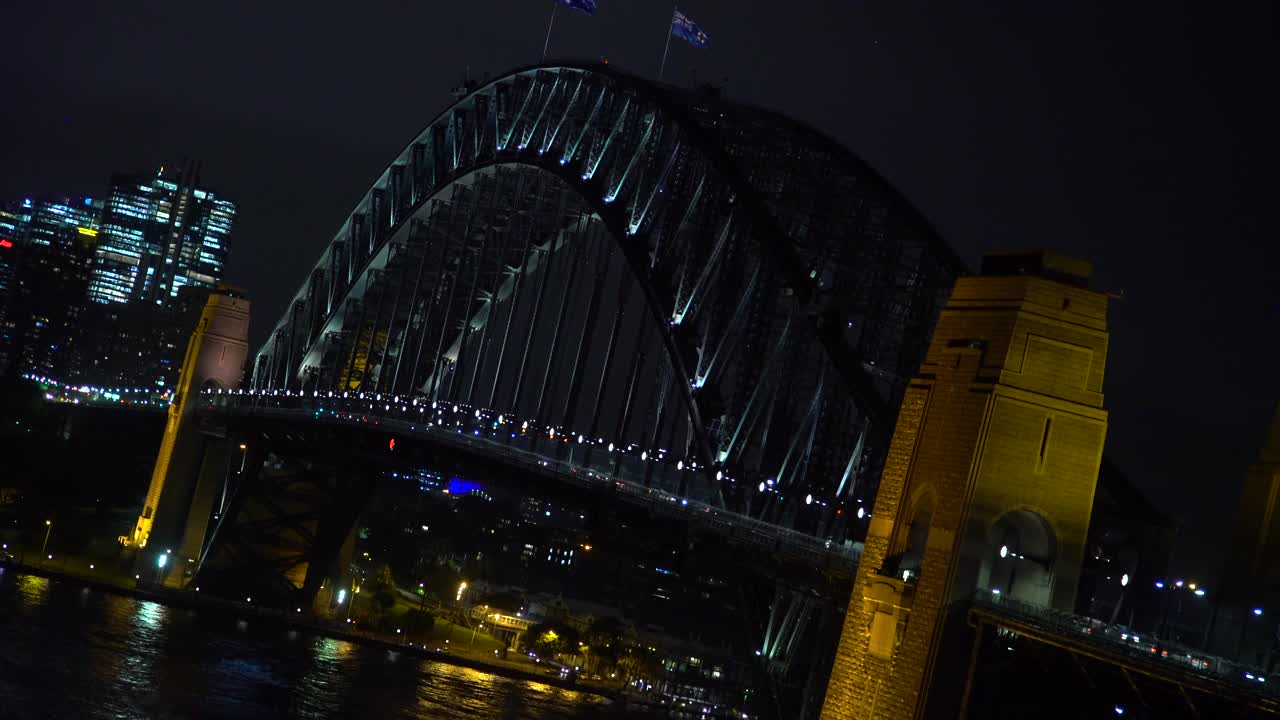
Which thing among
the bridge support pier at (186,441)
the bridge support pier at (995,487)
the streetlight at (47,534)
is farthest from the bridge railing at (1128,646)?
the streetlight at (47,534)

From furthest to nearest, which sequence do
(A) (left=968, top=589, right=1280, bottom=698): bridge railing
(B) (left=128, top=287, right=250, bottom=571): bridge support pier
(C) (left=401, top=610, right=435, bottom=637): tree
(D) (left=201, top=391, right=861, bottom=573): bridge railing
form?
(C) (left=401, top=610, right=435, bottom=637): tree < (B) (left=128, top=287, right=250, bottom=571): bridge support pier < (D) (left=201, top=391, right=861, bottom=573): bridge railing < (A) (left=968, top=589, right=1280, bottom=698): bridge railing

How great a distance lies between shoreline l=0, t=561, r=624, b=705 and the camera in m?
74.6

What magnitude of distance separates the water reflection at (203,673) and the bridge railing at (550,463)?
904cm

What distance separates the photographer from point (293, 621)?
7431cm

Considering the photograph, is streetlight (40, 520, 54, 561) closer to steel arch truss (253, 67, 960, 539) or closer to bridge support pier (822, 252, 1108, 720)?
steel arch truss (253, 67, 960, 539)

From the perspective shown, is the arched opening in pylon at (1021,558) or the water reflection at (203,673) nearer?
the arched opening in pylon at (1021,558)

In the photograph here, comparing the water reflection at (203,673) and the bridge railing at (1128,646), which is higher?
the bridge railing at (1128,646)

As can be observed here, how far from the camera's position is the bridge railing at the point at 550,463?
128 feet

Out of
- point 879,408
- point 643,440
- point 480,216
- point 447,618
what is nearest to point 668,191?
point 643,440

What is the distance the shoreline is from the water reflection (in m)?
1.00

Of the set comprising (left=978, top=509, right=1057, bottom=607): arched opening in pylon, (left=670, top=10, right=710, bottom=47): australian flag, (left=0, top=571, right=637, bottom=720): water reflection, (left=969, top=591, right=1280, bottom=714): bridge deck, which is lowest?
(left=0, top=571, right=637, bottom=720): water reflection

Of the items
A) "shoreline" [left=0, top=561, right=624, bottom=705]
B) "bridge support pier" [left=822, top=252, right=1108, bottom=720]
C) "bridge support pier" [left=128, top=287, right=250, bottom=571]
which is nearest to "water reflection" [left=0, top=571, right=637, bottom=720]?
"shoreline" [left=0, top=561, right=624, bottom=705]

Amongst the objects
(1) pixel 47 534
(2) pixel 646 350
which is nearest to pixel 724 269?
(2) pixel 646 350

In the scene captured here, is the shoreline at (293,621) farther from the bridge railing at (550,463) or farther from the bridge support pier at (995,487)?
the bridge support pier at (995,487)
